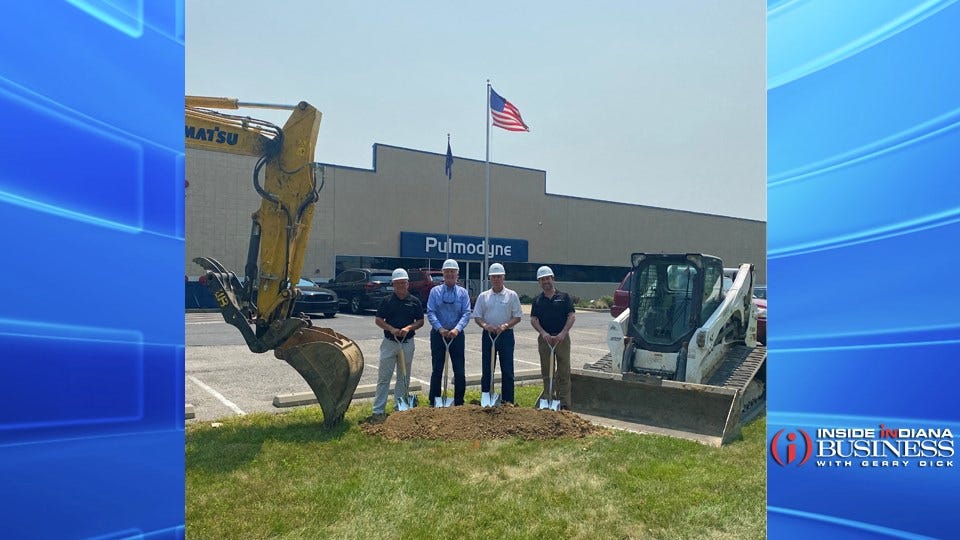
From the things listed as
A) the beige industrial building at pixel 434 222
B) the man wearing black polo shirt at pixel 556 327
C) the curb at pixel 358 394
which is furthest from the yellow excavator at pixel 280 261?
the beige industrial building at pixel 434 222

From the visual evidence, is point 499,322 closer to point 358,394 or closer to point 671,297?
point 358,394

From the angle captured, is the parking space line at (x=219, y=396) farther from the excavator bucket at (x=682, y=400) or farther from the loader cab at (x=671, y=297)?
the loader cab at (x=671, y=297)

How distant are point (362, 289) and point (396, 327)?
15.7 metres

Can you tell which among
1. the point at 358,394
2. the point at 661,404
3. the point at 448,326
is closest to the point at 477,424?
the point at 448,326

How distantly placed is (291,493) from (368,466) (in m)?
0.88

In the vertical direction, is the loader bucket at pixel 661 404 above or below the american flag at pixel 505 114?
below

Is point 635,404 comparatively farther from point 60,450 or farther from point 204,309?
point 204,309

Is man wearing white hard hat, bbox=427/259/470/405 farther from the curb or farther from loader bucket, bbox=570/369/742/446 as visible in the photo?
loader bucket, bbox=570/369/742/446

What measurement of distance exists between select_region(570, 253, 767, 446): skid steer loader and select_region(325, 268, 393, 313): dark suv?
14.8m

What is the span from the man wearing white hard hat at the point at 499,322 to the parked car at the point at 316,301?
1291cm

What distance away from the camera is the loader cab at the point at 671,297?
8445 mm

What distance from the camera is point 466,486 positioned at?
16.7ft

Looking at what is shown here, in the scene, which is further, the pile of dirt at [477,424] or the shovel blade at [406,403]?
the shovel blade at [406,403]

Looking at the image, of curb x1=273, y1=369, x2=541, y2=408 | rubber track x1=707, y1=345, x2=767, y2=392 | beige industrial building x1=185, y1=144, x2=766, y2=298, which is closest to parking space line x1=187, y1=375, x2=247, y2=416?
curb x1=273, y1=369, x2=541, y2=408
